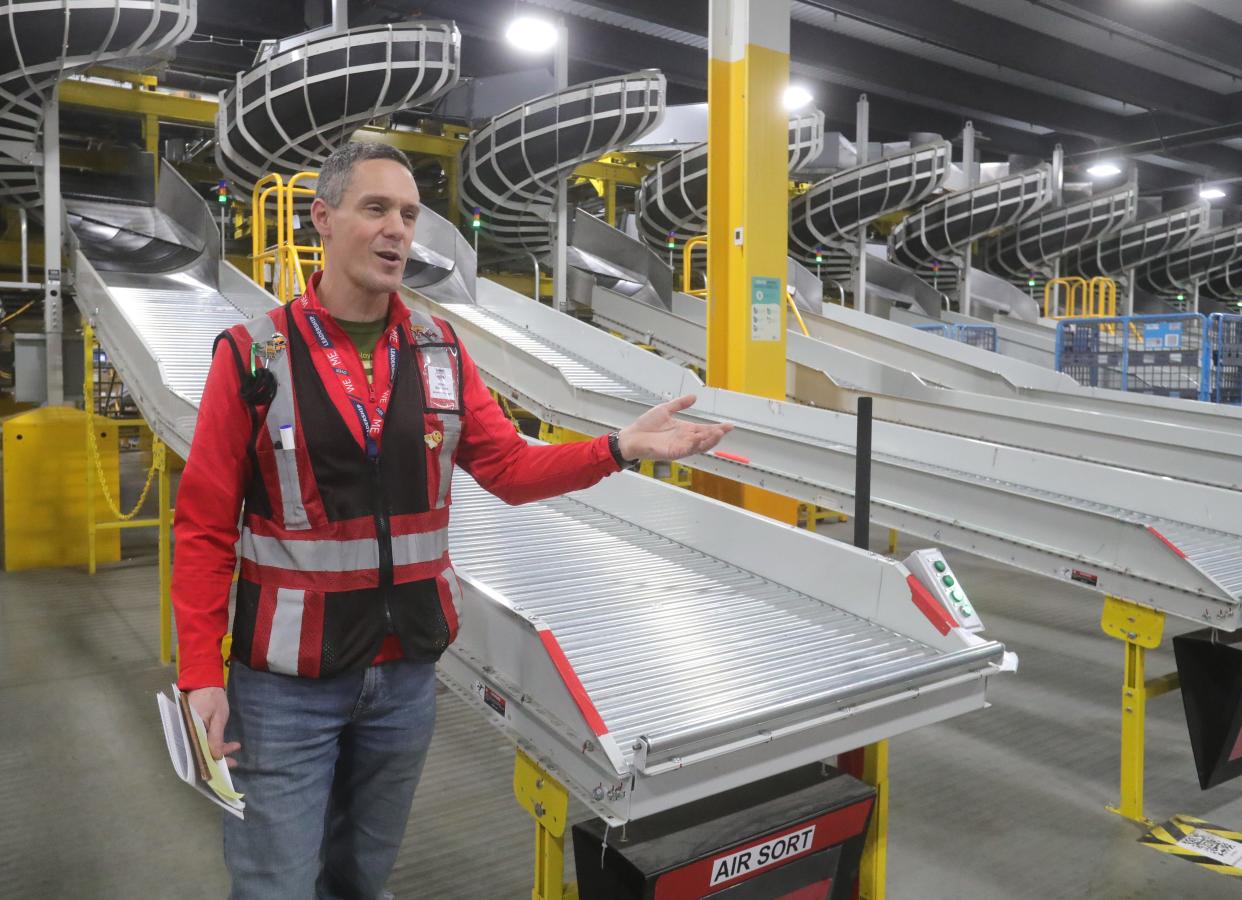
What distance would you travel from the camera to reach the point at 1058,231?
15.4m

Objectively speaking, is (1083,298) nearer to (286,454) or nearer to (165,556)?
(165,556)

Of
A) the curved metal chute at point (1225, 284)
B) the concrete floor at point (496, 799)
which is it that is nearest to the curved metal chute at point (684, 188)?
the concrete floor at point (496, 799)

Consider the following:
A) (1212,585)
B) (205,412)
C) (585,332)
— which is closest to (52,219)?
(585,332)

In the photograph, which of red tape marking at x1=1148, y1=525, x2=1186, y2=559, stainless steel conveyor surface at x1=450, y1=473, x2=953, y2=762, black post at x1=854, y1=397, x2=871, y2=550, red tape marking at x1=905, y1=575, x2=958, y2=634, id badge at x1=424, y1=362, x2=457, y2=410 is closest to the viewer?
id badge at x1=424, y1=362, x2=457, y2=410

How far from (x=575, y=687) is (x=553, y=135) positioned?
25.8 feet

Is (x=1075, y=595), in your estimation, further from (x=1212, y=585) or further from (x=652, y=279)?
(x=652, y=279)

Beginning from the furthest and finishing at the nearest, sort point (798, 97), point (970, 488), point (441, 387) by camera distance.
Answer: point (798, 97) < point (970, 488) < point (441, 387)

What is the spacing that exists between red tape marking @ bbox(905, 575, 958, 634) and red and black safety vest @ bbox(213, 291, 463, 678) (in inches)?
54.0

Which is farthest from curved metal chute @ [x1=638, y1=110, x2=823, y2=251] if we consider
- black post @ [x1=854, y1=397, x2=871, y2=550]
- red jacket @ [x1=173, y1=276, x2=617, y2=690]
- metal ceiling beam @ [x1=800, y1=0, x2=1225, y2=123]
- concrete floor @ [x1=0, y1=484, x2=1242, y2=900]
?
red jacket @ [x1=173, y1=276, x2=617, y2=690]

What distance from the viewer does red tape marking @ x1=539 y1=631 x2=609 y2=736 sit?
5.62 feet

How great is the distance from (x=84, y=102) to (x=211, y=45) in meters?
5.46

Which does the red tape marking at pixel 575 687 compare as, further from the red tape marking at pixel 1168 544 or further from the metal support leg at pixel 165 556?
the metal support leg at pixel 165 556

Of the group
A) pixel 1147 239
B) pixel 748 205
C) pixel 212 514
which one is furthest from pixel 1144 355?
pixel 1147 239

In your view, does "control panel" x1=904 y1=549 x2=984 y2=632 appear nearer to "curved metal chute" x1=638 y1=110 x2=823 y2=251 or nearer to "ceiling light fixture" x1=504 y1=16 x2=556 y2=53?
"curved metal chute" x1=638 y1=110 x2=823 y2=251
